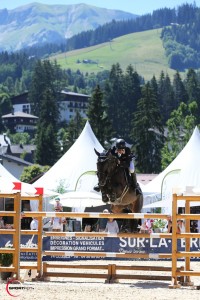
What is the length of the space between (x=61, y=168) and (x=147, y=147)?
206 ft

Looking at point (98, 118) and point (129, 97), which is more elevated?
point (98, 118)

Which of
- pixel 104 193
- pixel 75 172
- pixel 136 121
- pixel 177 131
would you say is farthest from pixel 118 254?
pixel 136 121

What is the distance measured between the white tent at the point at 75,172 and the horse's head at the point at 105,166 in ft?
71.0

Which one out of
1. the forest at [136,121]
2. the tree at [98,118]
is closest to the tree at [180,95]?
the forest at [136,121]

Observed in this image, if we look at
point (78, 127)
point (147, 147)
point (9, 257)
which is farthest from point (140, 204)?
point (78, 127)

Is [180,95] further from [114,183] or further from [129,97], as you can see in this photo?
[114,183]

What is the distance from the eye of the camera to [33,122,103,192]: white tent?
37.7 metres

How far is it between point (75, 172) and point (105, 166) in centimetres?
2349

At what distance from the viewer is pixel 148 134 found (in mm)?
102250

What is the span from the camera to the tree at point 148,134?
3944 inches

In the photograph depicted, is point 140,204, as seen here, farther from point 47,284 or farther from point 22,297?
point 22,297

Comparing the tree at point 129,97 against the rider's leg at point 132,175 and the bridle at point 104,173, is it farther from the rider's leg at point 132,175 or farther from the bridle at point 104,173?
the bridle at point 104,173

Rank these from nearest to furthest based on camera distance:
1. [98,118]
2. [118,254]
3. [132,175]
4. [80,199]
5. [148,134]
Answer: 1. [118,254]
2. [132,175]
3. [80,199]
4. [98,118]
5. [148,134]

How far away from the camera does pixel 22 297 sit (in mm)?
12031
